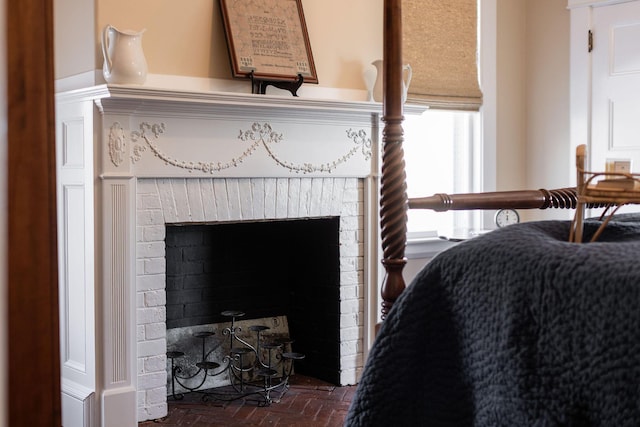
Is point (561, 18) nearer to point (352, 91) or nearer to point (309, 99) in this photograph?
point (352, 91)

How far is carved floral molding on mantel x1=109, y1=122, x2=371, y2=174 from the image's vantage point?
338 centimetres

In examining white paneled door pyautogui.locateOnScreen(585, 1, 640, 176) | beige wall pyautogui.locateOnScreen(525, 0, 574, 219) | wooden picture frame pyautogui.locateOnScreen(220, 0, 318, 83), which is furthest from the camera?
beige wall pyautogui.locateOnScreen(525, 0, 574, 219)

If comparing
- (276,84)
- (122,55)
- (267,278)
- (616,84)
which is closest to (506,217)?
(616,84)

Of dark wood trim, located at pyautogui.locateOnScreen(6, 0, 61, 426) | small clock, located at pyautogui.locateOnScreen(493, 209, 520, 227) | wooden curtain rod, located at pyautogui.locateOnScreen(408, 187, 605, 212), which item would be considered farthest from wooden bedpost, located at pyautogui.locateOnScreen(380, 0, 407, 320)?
small clock, located at pyautogui.locateOnScreen(493, 209, 520, 227)

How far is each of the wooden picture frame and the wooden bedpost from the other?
198cm

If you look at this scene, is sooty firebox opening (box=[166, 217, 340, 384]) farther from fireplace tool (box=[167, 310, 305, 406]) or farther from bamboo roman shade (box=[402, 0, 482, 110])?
bamboo roman shade (box=[402, 0, 482, 110])

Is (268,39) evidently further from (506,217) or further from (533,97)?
(533,97)

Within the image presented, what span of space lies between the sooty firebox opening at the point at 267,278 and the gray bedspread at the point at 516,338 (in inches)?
125

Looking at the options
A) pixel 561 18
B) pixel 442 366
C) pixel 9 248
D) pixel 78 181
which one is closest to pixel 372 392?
pixel 442 366

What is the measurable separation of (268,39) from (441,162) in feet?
5.45

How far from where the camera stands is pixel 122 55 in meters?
3.27

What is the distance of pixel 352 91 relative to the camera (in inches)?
167

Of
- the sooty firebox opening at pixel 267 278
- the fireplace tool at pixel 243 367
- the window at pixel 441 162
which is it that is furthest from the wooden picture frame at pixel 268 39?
the fireplace tool at pixel 243 367

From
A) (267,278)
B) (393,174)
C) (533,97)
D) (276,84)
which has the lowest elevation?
(267,278)
